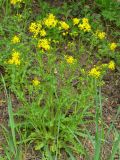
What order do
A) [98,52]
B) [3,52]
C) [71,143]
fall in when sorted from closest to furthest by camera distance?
[71,143] < [3,52] < [98,52]

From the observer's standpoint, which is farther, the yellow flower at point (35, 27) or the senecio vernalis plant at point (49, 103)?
the yellow flower at point (35, 27)

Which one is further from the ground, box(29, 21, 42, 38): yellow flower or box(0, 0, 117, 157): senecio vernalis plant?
box(29, 21, 42, 38): yellow flower

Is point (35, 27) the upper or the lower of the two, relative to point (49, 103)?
upper

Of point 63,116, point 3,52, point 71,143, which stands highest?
point 3,52

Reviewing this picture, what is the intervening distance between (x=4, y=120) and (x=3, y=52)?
1.78ft

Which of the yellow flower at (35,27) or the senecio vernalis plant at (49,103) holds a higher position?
the yellow flower at (35,27)

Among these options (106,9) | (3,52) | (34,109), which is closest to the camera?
(34,109)

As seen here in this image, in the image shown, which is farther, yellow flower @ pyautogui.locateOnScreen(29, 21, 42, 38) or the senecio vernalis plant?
yellow flower @ pyautogui.locateOnScreen(29, 21, 42, 38)

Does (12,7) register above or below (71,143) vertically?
above

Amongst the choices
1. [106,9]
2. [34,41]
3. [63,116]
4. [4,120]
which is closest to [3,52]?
[34,41]

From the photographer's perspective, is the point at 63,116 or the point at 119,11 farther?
the point at 119,11

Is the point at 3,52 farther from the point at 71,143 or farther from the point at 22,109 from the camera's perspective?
the point at 71,143

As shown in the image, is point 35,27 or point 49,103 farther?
point 35,27

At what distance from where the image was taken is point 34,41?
3.43 m
